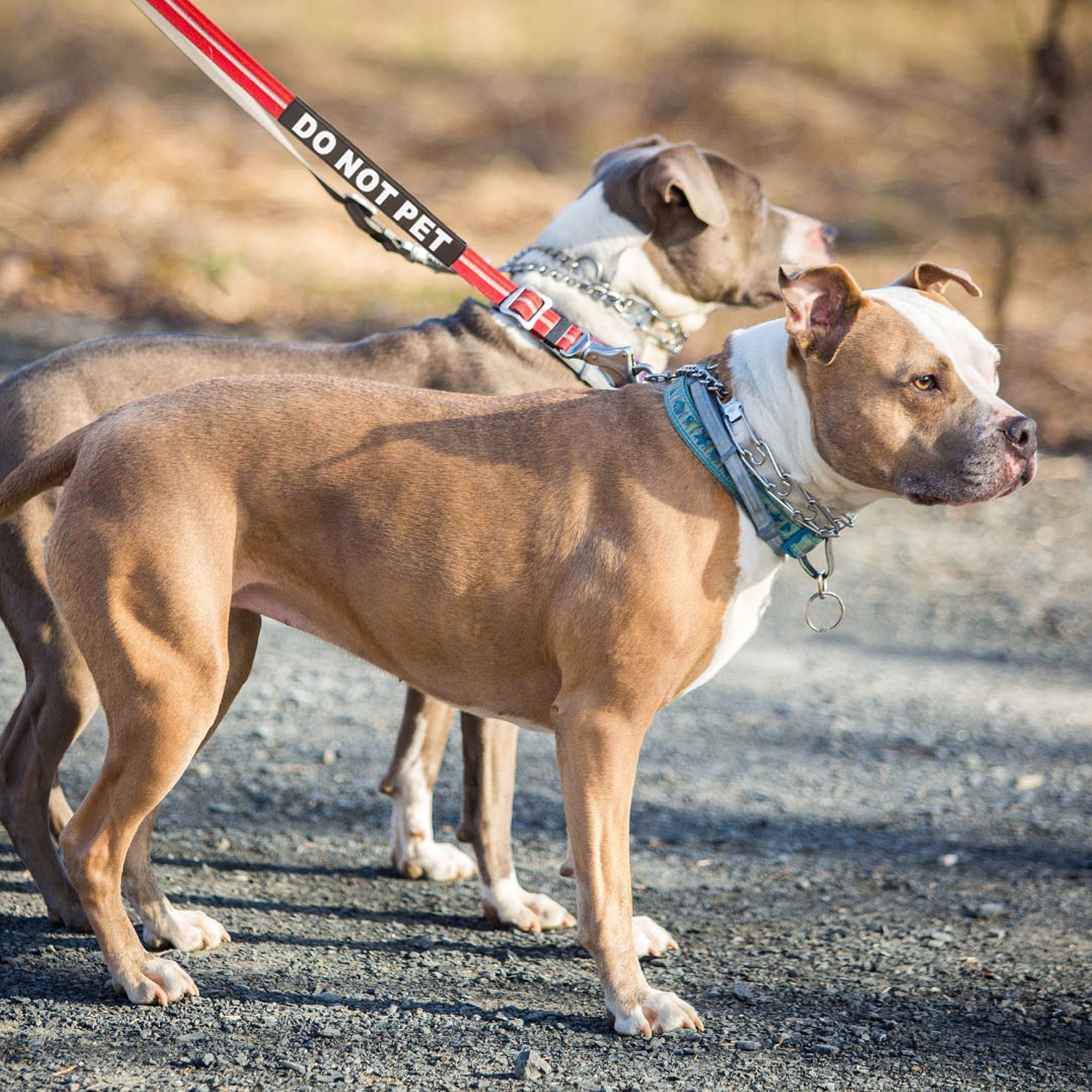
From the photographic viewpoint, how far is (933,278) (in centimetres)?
353

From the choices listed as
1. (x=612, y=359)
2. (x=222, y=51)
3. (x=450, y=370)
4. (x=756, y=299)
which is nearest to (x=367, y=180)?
(x=222, y=51)

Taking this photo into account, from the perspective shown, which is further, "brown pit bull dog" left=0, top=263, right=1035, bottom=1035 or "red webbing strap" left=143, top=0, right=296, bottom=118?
"red webbing strap" left=143, top=0, right=296, bottom=118

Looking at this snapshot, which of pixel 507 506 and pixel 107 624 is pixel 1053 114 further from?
pixel 107 624

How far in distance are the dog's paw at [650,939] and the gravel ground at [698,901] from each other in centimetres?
5

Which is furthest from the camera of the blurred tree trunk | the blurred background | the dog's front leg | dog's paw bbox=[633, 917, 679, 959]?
the blurred background

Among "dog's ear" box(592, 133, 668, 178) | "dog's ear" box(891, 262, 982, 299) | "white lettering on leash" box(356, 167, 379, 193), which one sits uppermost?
"dog's ear" box(592, 133, 668, 178)

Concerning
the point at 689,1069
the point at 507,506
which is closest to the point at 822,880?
the point at 689,1069

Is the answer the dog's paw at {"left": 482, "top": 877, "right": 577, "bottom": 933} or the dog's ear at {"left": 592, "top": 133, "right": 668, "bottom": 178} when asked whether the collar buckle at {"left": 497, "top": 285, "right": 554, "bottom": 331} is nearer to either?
the dog's ear at {"left": 592, "top": 133, "right": 668, "bottom": 178}

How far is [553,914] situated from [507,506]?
1.42 metres

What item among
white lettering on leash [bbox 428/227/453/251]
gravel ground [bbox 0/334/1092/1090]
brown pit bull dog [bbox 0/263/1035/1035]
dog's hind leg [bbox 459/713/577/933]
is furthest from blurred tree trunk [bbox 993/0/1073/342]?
dog's hind leg [bbox 459/713/577/933]

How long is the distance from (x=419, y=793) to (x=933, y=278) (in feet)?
7.46

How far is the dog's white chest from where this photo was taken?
3.23 m

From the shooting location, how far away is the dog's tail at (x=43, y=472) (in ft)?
10.8

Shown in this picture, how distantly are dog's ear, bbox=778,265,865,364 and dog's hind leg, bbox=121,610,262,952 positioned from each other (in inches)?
66.5
